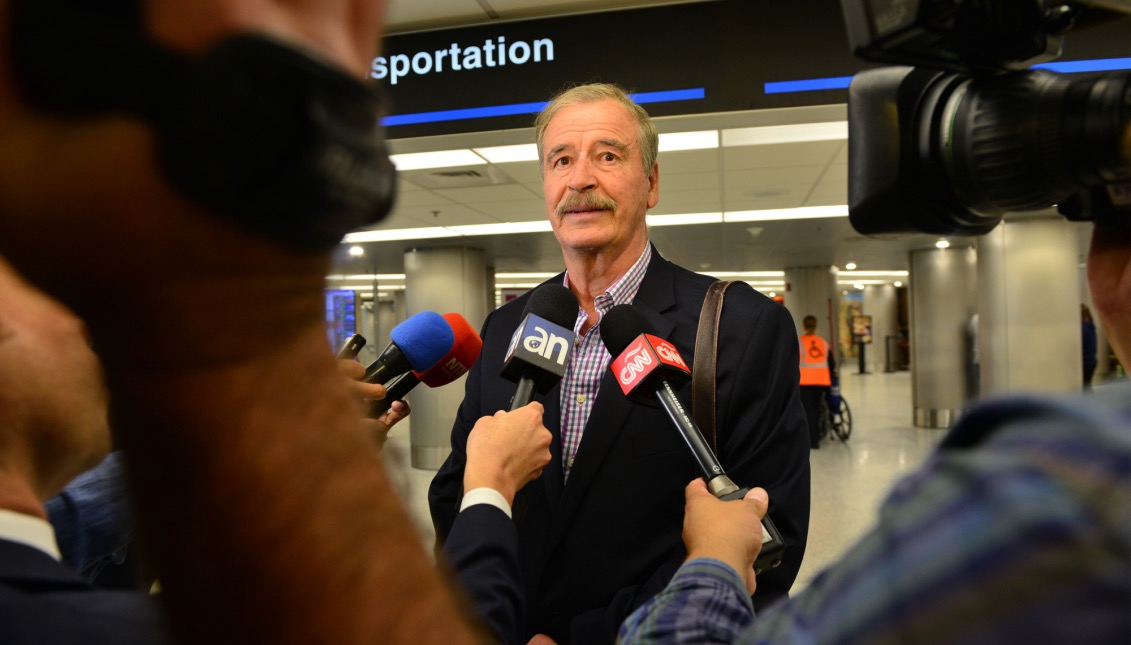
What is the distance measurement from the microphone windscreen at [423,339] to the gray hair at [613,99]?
495mm

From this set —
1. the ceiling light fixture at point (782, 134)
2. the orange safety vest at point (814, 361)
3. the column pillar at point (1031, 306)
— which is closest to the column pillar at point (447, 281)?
the orange safety vest at point (814, 361)

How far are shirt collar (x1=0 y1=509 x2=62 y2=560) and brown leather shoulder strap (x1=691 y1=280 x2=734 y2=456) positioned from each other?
1.00 meters

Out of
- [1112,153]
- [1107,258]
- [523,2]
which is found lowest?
[1107,258]

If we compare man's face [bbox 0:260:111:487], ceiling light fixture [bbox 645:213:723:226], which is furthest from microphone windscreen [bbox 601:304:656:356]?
ceiling light fixture [bbox 645:213:723:226]

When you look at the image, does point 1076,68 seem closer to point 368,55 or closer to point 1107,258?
point 1107,258

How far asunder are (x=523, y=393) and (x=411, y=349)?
314mm

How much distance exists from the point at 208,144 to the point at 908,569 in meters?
0.29

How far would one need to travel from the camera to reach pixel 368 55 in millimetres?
309

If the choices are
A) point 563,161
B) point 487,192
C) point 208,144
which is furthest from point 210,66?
point 487,192

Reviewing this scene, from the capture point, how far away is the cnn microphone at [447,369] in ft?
4.51

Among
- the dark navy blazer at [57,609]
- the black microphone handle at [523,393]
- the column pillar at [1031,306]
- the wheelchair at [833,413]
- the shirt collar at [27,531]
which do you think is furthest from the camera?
the wheelchair at [833,413]

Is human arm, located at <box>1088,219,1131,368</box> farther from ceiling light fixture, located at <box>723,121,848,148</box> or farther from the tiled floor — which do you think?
ceiling light fixture, located at <box>723,121,848,148</box>

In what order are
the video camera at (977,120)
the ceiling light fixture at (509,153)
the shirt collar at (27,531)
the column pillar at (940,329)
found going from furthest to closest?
the column pillar at (940,329) < the ceiling light fixture at (509,153) < the video camera at (977,120) < the shirt collar at (27,531)

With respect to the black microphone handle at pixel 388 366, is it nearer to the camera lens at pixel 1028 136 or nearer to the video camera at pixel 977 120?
the video camera at pixel 977 120
